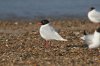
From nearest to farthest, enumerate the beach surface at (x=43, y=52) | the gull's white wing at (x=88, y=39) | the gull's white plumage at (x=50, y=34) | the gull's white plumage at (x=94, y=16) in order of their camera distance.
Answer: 1. the beach surface at (x=43, y=52)
2. the gull's white wing at (x=88, y=39)
3. the gull's white plumage at (x=50, y=34)
4. the gull's white plumage at (x=94, y=16)

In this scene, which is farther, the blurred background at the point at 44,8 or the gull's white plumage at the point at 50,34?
the blurred background at the point at 44,8

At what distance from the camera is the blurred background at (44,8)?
25.5 m

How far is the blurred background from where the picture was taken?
2552 centimetres

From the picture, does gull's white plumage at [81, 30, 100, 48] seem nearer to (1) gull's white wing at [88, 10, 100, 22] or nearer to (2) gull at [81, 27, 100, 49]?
(2) gull at [81, 27, 100, 49]

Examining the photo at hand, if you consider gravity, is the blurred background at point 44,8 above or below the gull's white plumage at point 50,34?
below

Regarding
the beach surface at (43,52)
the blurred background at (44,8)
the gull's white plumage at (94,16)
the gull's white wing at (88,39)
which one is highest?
the gull's white wing at (88,39)

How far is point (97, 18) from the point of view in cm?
1914

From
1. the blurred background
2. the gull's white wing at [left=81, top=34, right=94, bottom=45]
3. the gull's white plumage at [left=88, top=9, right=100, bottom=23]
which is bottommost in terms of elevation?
the blurred background

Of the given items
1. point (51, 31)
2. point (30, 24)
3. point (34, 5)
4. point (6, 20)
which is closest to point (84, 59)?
point (51, 31)

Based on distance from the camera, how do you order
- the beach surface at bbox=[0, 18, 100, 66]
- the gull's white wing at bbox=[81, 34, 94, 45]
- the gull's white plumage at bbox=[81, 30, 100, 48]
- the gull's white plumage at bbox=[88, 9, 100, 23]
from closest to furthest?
the beach surface at bbox=[0, 18, 100, 66] → the gull's white plumage at bbox=[81, 30, 100, 48] → the gull's white wing at bbox=[81, 34, 94, 45] → the gull's white plumage at bbox=[88, 9, 100, 23]

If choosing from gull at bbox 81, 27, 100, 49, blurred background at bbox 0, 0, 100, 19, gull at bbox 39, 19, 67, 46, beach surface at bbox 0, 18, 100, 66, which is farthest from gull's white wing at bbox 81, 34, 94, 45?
blurred background at bbox 0, 0, 100, 19

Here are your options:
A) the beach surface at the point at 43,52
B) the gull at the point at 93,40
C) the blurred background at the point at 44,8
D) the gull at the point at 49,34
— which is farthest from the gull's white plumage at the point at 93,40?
the blurred background at the point at 44,8

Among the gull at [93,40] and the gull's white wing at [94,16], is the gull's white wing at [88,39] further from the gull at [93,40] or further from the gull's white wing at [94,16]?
the gull's white wing at [94,16]

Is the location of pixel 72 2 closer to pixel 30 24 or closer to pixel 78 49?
pixel 30 24
